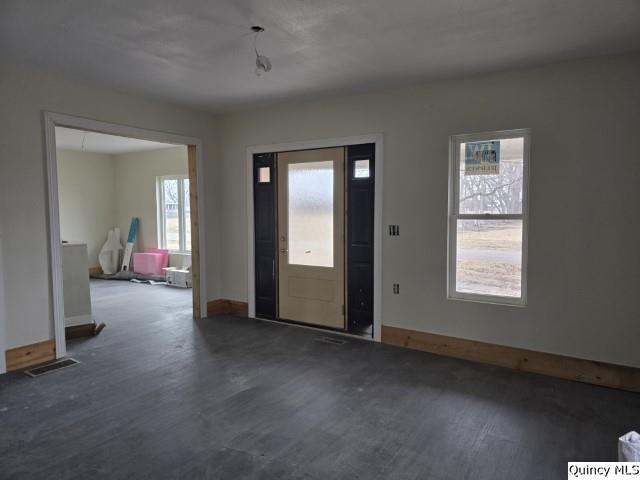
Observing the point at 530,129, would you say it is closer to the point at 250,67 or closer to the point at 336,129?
the point at 336,129

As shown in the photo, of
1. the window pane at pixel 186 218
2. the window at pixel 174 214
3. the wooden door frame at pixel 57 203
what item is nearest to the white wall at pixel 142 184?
the window at pixel 174 214

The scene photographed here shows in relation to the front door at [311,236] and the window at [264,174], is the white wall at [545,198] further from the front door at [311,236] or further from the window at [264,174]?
the window at [264,174]

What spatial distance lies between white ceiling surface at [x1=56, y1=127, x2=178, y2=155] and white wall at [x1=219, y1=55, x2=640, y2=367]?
4.50m

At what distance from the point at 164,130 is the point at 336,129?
6.77ft

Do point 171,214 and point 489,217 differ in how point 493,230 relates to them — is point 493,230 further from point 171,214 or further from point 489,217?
point 171,214

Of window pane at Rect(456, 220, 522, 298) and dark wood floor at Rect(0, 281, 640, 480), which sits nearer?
dark wood floor at Rect(0, 281, 640, 480)

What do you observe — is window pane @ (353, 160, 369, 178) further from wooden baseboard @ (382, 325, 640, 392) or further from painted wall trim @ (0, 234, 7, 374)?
painted wall trim @ (0, 234, 7, 374)

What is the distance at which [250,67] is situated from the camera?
12.1 ft

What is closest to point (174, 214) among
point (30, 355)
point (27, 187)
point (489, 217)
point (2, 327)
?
point (27, 187)

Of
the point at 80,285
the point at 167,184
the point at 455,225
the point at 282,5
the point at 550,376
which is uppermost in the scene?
the point at 282,5

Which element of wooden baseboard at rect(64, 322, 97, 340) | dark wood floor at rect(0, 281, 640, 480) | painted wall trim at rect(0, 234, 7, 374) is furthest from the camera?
wooden baseboard at rect(64, 322, 97, 340)

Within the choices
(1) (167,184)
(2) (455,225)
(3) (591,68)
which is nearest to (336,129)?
(2) (455,225)

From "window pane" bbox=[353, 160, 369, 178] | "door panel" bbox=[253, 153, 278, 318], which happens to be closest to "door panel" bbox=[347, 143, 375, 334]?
"window pane" bbox=[353, 160, 369, 178]

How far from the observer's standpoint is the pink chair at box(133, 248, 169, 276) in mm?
8680
